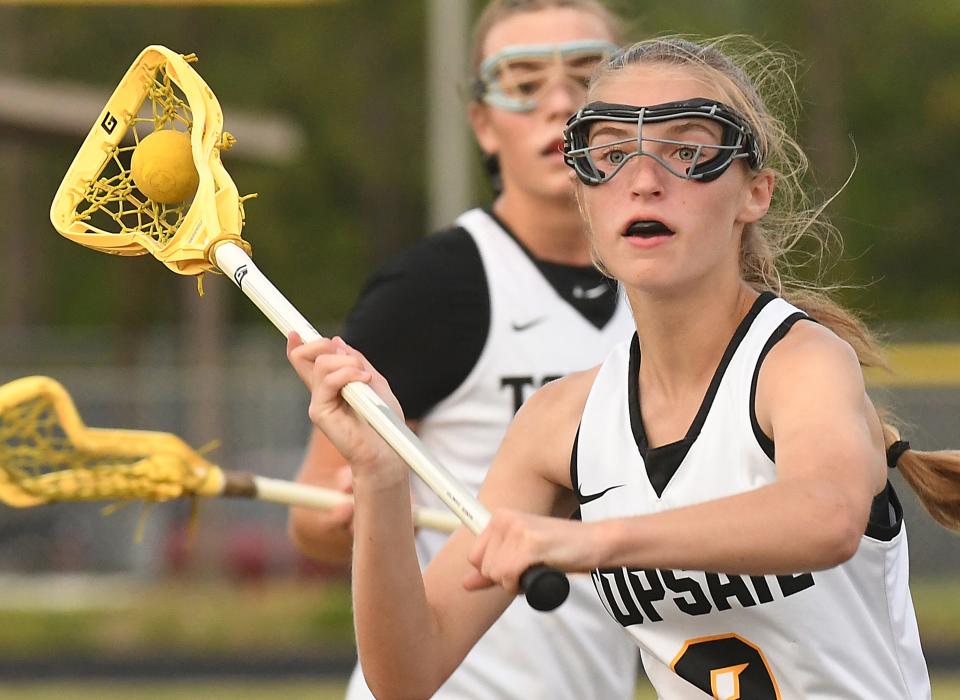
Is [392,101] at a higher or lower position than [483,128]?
higher

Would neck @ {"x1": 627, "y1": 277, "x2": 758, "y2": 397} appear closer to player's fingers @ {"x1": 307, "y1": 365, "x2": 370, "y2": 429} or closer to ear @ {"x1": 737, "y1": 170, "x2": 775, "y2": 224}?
ear @ {"x1": 737, "y1": 170, "x2": 775, "y2": 224}

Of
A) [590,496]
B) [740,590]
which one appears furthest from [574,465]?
[740,590]

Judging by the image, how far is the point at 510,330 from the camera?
402 cm

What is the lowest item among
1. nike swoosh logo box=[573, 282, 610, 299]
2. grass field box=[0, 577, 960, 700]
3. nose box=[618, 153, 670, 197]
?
grass field box=[0, 577, 960, 700]

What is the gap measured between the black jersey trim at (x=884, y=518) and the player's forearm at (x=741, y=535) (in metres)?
0.40

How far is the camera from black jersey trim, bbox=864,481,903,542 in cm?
282

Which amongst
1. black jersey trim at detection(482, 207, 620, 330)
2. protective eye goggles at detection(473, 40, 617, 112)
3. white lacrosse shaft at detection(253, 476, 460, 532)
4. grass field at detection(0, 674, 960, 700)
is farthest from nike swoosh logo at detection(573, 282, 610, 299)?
grass field at detection(0, 674, 960, 700)

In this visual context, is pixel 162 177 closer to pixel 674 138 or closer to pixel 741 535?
pixel 674 138

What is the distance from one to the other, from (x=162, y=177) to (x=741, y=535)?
1247 mm

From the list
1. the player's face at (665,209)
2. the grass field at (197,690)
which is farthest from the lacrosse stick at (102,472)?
the grass field at (197,690)

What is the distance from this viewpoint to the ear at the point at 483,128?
4.40 m

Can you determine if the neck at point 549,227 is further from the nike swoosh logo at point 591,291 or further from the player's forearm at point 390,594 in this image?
the player's forearm at point 390,594

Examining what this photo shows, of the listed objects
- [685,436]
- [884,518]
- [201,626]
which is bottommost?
[201,626]

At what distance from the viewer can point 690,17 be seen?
68.3ft
